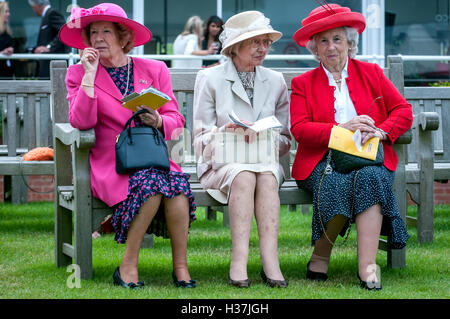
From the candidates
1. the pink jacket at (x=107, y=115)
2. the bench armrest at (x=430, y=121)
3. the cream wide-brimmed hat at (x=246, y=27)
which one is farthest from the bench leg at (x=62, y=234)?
the bench armrest at (x=430, y=121)

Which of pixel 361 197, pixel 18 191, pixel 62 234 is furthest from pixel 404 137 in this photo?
pixel 18 191

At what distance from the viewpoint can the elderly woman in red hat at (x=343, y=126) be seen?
4520 mm

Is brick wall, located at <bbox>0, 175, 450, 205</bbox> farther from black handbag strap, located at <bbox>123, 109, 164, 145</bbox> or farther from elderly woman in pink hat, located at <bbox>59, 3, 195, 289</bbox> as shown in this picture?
black handbag strap, located at <bbox>123, 109, 164, 145</bbox>

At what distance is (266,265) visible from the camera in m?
4.51

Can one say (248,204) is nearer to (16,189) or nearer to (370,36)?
(16,189)

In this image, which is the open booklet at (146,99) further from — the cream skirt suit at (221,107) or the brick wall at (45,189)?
the brick wall at (45,189)

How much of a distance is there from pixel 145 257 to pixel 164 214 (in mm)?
1059

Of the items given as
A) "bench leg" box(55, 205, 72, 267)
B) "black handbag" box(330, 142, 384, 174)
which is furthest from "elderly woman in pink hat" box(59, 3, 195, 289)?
"black handbag" box(330, 142, 384, 174)

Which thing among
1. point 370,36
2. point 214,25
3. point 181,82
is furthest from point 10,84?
point 370,36

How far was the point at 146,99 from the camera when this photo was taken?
174 inches

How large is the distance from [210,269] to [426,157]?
6.19 ft

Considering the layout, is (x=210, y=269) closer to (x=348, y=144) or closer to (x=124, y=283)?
(x=124, y=283)

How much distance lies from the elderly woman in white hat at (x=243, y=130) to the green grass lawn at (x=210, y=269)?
25 centimetres

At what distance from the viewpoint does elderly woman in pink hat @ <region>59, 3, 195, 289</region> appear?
4.44 meters
